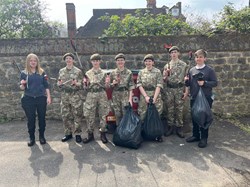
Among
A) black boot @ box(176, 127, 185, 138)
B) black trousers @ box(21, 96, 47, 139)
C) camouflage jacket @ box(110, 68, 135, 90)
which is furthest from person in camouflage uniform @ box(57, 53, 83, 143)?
black boot @ box(176, 127, 185, 138)

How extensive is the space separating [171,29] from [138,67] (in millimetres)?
1622

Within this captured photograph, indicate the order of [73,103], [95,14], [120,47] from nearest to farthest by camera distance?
[73,103]
[120,47]
[95,14]

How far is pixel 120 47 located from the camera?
639 centimetres

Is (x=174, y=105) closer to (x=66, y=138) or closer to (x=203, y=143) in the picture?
(x=203, y=143)

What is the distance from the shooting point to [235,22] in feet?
22.0

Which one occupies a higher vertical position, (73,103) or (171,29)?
(171,29)

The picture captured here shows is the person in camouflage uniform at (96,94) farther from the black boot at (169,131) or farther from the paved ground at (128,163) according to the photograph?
the black boot at (169,131)

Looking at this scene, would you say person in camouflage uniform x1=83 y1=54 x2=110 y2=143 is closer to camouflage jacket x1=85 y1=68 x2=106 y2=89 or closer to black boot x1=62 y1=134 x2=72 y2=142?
camouflage jacket x1=85 y1=68 x2=106 y2=89

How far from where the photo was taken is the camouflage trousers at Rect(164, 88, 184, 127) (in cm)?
519

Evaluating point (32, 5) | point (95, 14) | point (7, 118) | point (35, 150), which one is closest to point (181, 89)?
point (35, 150)

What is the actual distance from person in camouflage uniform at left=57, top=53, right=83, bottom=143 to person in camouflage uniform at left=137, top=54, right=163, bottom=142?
1196 millimetres

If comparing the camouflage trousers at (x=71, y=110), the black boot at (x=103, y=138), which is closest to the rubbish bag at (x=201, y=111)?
the black boot at (x=103, y=138)

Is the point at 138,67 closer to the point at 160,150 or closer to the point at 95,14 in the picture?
the point at 160,150

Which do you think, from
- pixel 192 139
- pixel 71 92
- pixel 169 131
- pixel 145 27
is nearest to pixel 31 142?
pixel 71 92
